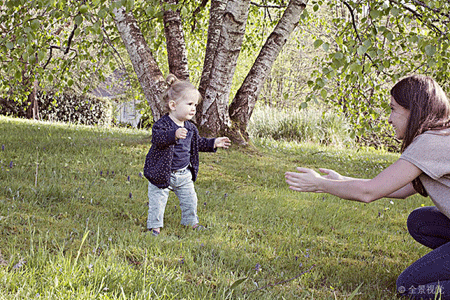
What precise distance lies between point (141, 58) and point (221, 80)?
1407 mm

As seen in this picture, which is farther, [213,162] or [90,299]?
[213,162]

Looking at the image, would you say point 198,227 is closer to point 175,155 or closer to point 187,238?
point 187,238

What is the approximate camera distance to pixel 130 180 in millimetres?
5238

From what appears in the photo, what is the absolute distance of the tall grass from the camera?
13258 millimetres

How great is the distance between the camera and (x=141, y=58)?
6832mm

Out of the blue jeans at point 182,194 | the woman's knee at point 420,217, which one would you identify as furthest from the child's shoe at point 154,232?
the woman's knee at point 420,217

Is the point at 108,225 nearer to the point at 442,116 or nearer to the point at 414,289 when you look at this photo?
the point at 414,289

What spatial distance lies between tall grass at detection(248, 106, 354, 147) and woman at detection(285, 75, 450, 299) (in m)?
10.4

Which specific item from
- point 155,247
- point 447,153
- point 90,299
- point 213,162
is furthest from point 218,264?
point 213,162

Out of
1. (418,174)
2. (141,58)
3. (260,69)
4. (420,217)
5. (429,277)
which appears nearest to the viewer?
(418,174)

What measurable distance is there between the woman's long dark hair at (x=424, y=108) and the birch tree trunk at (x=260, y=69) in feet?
16.1

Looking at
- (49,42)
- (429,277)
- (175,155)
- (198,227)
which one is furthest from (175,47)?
(429,277)

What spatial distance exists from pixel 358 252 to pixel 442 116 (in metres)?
1.48

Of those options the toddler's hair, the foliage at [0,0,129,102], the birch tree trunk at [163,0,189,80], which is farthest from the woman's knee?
the birch tree trunk at [163,0,189,80]
